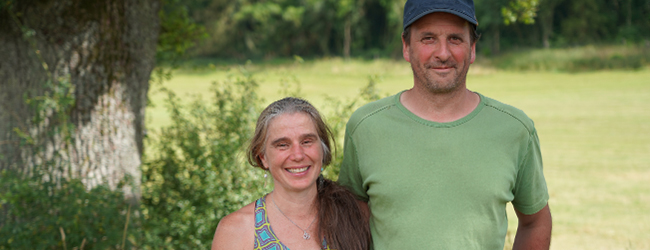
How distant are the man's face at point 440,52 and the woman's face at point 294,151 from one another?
0.49 metres

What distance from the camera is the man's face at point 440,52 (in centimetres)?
235

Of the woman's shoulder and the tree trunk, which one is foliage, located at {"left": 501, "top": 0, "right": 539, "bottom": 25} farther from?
the woman's shoulder

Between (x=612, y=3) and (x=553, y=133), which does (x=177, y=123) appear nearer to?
(x=553, y=133)

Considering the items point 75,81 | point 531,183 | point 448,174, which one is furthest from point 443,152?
point 75,81

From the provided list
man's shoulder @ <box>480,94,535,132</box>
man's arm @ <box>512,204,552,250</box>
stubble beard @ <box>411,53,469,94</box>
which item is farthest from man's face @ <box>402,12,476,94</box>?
man's arm @ <box>512,204,552,250</box>

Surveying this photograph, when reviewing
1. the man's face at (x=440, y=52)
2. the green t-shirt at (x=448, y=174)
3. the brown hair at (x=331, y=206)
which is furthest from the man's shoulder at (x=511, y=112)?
the brown hair at (x=331, y=206)

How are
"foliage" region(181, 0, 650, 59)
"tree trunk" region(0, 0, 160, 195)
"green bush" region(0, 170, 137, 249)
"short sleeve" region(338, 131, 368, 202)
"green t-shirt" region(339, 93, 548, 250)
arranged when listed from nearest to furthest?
"green t-shirt" region(339, 93, 548, 250)
"short sleeve" region(338, 131, 368, 202)
"green bush" region(0, 170, 137, 249)
"tree trunk" region(0, 0, 160, 195)
"foliage" region(181, 0, 650, 59)

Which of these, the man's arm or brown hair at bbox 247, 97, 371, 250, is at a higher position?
brown hair at bbox 247, 97, 371, 250

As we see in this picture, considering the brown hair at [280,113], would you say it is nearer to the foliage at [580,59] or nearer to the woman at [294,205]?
the woman at [294,205]

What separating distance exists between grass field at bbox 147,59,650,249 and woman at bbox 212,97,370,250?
2902 mm

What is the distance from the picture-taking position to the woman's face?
240 centimetres

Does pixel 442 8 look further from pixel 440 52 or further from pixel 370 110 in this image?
pixel 370 110

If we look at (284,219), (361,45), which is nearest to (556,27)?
(361,45)

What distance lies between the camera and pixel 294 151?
241cm
